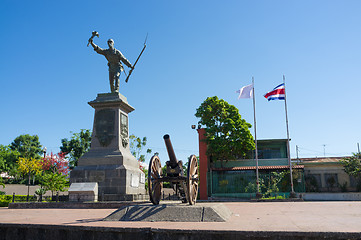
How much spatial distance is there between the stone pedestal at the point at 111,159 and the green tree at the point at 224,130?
1199cm

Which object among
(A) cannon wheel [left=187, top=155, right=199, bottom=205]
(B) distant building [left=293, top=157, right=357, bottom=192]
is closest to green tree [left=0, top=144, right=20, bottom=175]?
(B) distant building [left=293, top=157, right=357, bottom=192]

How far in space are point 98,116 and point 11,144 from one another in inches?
2256

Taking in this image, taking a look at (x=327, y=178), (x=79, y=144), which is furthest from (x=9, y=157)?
(x=327, y=178)

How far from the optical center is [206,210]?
6379mm

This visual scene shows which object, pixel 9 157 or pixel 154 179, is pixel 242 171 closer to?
pixel 154 179

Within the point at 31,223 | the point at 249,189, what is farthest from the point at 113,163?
the point at 249,189

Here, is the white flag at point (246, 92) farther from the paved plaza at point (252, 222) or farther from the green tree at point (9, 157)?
the green tree at point (9, 157)

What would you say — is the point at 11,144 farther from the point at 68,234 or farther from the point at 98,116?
the point at 68,234

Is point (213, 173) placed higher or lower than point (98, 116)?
lower

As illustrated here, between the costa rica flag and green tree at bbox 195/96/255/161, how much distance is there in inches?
201

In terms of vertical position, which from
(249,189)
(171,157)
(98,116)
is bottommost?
(249,189)

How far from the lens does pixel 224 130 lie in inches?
1060

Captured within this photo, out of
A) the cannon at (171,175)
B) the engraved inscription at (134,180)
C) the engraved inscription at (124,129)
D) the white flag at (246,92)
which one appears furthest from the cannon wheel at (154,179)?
the white flag at (246,92)

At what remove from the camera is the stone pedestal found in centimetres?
1328
